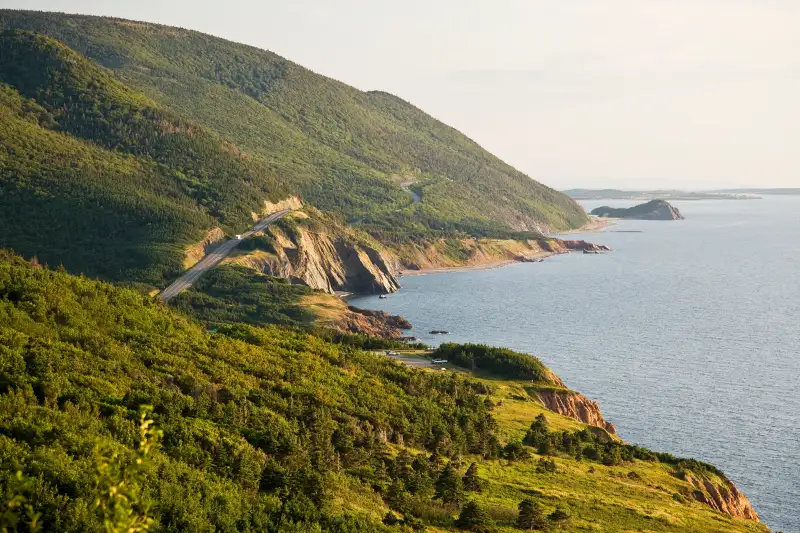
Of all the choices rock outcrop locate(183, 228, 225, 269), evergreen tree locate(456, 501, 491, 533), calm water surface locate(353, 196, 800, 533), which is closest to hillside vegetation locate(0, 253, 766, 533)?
evergreen tree locate(456, 501, 491, 533)

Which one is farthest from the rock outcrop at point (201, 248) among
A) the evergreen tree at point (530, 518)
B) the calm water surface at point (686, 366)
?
the evergreen tree at point (530, 518)

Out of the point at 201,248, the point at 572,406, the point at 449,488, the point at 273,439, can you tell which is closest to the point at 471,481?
the point at 449,488

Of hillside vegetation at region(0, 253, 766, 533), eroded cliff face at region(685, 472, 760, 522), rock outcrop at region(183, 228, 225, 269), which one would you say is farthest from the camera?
rock outcrop at region(183, 228, 225, 269)

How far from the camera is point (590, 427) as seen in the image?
90.9 meters

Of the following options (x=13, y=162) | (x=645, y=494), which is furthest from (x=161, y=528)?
(x=13, y=162)

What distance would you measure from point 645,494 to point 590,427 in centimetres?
2001

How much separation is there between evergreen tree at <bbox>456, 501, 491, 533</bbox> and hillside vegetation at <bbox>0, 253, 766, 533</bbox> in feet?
0.30

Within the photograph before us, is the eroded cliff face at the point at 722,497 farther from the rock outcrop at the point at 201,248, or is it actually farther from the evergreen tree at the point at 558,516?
the rock outcrop at the point at 201,248

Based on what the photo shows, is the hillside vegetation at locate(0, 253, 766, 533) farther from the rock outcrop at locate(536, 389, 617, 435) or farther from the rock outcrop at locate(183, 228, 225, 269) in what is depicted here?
the rock outcrop at locate(183, 228, 225, 269)

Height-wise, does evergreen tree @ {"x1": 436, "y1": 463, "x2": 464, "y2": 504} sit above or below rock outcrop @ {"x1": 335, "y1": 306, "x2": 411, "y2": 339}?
above

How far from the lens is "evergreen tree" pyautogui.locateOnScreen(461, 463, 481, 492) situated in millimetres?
61147

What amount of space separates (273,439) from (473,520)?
42.5ft

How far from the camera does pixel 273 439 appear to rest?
54781 mm

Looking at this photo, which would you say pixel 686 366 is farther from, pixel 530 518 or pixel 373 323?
pixel 530 518
